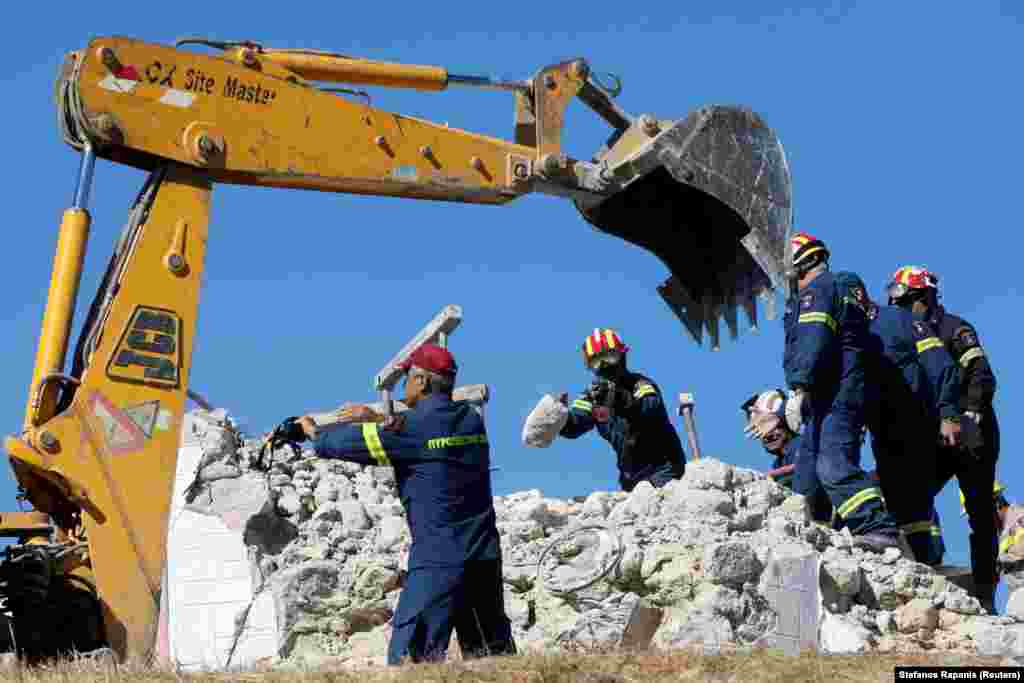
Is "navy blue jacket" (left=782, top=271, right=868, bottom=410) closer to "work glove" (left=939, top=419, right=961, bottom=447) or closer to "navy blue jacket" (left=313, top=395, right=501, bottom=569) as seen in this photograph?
"work glove" (left=939, top=419, right=961, bottom=447)

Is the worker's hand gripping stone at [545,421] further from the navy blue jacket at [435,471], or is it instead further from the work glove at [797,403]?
the navy blue jacket at [435,471]

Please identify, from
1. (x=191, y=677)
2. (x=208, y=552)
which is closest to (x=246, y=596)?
(x=208, y=552)

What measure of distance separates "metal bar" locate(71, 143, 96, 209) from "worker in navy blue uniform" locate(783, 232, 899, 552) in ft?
14.3

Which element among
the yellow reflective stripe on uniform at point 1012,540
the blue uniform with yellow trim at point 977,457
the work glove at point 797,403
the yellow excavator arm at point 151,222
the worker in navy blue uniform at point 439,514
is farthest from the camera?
the yellow reflective stripe on uniform at point 1012,540

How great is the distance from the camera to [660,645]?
10594 mm

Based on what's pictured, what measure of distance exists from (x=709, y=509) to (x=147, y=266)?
3876 mm

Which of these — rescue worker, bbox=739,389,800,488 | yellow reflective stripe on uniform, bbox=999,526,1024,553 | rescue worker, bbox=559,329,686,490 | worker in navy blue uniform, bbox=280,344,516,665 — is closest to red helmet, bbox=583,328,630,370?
rescue worker, bbox=559,329,686,490

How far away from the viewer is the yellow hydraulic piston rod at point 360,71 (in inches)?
440

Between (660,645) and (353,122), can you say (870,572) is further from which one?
(353,122)

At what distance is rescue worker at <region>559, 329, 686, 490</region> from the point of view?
14227 mm

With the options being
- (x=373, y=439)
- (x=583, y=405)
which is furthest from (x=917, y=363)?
(x=373, y=439)

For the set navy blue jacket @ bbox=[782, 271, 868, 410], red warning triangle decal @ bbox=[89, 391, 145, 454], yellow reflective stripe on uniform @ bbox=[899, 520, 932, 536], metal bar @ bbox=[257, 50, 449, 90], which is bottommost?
yellow reflective stripe on uniform @ bbox=[899, 520, 932, 536]

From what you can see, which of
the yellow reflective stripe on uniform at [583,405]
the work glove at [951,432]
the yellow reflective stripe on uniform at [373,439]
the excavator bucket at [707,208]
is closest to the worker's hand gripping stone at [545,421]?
the yellow reflective stripe on uniform at [583,405]

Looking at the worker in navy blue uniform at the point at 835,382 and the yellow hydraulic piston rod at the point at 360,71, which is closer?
the yellow hydraulic piston rod at the point at 360,71
